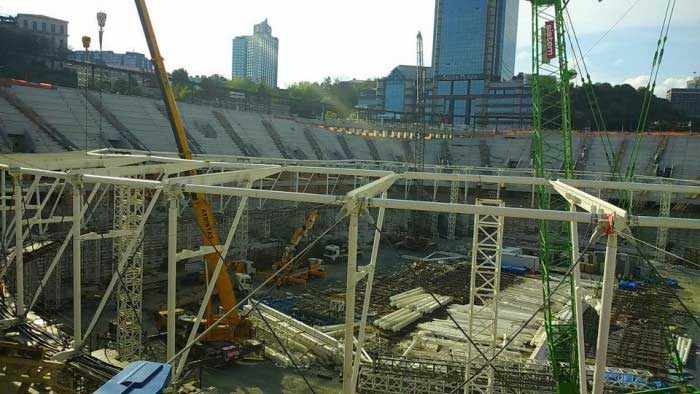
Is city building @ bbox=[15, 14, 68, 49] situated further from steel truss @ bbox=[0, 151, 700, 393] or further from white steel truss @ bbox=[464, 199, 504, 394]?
white steel truss @ bbox=[464, 199, 504, 394]

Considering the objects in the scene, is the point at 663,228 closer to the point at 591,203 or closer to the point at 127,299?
the point at 591,203

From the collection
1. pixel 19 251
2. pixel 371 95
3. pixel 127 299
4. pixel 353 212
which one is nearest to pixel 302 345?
pixel 127 299

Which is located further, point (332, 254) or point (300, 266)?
point (332, 254)

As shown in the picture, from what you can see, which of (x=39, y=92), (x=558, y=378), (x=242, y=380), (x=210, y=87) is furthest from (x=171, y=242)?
(x=210, y=87)

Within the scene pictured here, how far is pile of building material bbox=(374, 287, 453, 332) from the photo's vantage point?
18609 mm

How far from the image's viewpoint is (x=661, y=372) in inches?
615

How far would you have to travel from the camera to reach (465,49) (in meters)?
105

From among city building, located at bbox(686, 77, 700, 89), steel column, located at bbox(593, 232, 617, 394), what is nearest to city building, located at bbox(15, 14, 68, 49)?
steel column, located at bbox(593, 232, 617, 394)

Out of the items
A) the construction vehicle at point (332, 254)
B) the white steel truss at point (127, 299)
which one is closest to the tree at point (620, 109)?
the construction vehicle at point (332, 254)

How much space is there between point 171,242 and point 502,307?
1632 cm

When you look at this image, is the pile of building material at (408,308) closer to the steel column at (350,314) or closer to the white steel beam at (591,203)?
the white steel beam at (591,203)

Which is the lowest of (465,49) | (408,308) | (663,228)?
(408,308)

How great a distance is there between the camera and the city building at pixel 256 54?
139250 millimetres

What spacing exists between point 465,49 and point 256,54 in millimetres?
62307
